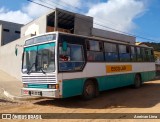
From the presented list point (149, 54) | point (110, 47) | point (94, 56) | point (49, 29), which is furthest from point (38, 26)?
point (94, 56)

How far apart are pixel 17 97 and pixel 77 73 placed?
11.5 feet

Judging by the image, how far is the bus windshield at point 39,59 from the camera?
33.6ft

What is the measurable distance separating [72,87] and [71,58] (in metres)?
1.20

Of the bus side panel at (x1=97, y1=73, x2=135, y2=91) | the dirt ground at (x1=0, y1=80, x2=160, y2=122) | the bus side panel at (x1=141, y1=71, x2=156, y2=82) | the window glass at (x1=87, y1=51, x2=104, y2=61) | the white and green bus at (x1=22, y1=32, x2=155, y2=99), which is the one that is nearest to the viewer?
the dirt ground at (x1=0, y1=80, x2=160, y2=122)

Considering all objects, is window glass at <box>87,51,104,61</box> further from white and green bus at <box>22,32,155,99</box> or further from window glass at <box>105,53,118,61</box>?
window glass at <box>105,53,118,61</box>

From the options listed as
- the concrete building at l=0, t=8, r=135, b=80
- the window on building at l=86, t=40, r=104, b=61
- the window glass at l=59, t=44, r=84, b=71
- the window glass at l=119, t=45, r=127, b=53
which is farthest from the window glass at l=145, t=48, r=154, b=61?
the window glass at l=59, t=44, r=84, b=71

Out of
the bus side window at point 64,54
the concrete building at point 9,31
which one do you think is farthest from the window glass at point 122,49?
the concrete building at point 9,31

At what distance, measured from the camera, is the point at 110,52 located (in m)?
13.6

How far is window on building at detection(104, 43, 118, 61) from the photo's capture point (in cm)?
1319

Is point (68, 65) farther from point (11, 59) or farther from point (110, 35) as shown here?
point (110, 35)

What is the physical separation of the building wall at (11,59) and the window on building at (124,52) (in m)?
8.76

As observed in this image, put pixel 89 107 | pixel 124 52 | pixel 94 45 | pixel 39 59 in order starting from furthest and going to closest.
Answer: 1. pixel 124 52
2. pixel 94 45
3. pixel 39 59
4. pixel 89 107

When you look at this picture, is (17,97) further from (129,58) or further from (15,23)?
(15,23)

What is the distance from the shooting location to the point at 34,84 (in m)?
10.7
